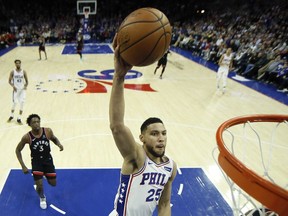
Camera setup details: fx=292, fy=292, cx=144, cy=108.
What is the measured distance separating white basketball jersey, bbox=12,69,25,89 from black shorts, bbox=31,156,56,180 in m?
3.41

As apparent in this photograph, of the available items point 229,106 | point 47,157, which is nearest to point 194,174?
point 47,157

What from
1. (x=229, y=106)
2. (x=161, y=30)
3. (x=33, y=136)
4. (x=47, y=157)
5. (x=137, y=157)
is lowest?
(x=229, y=106)

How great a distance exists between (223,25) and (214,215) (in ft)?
67.5

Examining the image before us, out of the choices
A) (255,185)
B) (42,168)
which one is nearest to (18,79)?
(42,168)

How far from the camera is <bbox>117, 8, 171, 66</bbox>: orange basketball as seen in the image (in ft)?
5.92

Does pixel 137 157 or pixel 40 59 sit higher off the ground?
pixel 137 157

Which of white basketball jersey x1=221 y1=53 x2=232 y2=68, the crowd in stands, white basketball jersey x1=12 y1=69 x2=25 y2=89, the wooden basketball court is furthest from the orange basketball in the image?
the crowd in stands

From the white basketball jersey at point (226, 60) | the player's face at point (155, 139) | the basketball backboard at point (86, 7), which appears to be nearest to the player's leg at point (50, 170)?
the player's face at point (155, 139)

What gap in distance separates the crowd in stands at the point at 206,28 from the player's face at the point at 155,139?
32.8 ft

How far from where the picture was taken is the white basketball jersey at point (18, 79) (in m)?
6.80

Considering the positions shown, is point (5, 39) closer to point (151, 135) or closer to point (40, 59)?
point (40, 59)

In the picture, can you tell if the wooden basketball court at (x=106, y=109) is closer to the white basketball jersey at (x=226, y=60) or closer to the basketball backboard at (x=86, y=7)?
the white basketball jersey at (x=226, y=60)

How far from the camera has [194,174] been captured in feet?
16.5

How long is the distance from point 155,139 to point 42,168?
8.40 ft
